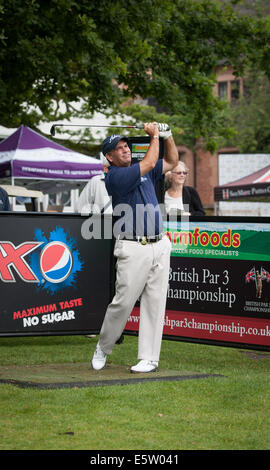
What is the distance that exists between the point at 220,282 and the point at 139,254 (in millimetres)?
1337

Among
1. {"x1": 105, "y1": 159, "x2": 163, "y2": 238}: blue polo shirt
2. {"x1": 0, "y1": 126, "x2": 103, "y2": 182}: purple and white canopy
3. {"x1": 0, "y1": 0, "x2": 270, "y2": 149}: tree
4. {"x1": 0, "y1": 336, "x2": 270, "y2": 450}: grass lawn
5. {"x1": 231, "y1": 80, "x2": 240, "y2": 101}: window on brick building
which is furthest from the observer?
{"x1": 231, "y1": 80, "x2": 240, "y2": 101}: window on brick building

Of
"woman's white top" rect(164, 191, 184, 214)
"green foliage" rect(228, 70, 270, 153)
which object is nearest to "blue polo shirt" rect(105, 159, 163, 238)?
"woman's white top" rect(164, 191, 184, 214)

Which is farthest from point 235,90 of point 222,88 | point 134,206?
point 134,206

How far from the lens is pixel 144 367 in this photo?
745 centimetres

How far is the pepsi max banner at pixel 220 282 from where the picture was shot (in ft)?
26.9

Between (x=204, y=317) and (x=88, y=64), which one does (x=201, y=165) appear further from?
(x=204, y=317)

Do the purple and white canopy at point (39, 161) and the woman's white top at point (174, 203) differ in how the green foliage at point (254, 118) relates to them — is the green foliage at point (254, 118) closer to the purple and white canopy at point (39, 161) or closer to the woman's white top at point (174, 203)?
the purple and white canopy at point (39, 161)

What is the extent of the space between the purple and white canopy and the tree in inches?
29.9

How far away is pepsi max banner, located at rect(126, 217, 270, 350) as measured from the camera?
26.9 feet

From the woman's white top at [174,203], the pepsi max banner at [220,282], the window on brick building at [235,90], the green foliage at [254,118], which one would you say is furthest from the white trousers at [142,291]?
the window on brick building at [235,90]

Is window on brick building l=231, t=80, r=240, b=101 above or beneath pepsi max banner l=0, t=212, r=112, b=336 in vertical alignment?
above

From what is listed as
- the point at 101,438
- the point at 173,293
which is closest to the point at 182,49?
the point at 173,293

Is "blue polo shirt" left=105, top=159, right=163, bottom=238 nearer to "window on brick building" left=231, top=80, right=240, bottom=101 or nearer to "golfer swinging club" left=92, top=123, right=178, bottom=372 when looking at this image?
"golfer swinging club" left=92, top=123, right=178, bottom=372

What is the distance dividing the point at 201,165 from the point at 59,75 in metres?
45.4
